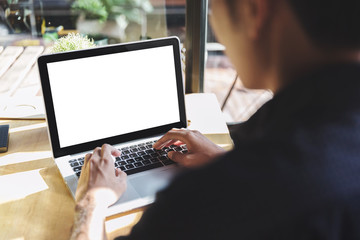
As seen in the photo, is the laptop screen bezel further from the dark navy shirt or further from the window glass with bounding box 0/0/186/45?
the dark navy shirt

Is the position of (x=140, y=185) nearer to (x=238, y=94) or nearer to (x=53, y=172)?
(x=53, y=172)

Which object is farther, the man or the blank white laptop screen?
the blank white laptop screen

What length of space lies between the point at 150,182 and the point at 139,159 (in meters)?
0.10

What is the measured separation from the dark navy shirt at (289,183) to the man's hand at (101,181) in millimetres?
437

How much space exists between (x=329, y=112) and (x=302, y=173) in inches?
2.9

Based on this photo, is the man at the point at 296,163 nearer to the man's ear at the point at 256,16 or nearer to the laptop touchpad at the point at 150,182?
the man's ear at the point at 256,16

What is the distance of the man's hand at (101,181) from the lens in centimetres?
86

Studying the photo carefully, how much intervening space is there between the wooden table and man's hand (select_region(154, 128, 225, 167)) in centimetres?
16

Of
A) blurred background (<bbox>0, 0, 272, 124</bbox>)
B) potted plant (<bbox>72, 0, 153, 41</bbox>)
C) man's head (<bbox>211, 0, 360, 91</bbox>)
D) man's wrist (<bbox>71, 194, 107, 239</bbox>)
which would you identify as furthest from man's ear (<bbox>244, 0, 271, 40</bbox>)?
potted plant (<bbox>72, 0, 153, 41</bbox>)

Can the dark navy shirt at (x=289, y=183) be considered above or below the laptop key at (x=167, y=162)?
above

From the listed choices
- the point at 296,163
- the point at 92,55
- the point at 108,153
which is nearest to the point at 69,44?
the point at 92,55

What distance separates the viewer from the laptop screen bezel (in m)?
1.02

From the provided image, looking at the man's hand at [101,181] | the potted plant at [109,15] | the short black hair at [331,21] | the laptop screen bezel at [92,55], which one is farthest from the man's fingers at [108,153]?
the potted plant at [109,15]

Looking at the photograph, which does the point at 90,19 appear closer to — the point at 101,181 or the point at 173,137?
the point at 173,137
